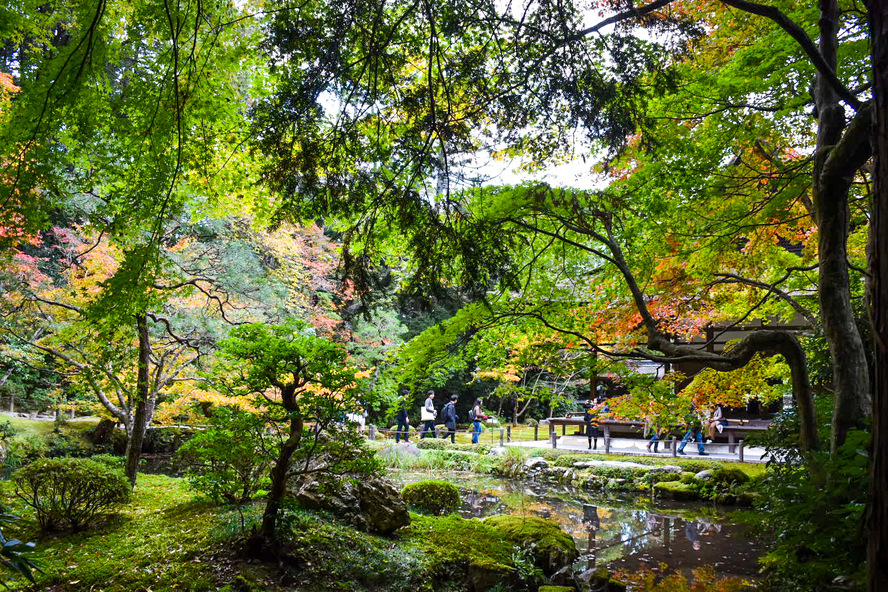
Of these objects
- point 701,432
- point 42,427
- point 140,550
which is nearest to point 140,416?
point 140,550

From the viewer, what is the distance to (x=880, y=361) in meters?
1.69

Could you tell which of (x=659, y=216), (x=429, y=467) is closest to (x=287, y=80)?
(x=659, y=216)

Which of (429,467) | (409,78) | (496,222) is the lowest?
(429,467)

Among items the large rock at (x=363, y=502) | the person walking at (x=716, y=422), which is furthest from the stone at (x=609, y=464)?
the large rock at (x=363, y=502)

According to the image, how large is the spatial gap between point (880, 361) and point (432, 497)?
23.6ft

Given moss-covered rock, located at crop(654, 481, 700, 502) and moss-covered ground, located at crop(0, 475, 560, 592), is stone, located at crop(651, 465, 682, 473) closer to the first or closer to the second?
moss-covered rock, located at crop(654, 481, 700, 502)

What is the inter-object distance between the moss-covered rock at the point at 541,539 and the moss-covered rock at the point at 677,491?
4775mm

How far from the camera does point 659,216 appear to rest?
5402mm

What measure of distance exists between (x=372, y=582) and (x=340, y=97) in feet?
13.5

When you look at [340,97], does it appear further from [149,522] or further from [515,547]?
[515,547]

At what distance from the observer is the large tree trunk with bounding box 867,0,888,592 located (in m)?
1.68

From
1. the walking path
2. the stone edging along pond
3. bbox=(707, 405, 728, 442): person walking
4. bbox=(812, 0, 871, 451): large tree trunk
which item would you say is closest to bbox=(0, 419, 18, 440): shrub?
the stone edging along pond

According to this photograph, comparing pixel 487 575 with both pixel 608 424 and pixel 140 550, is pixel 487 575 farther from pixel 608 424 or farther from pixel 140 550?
pixel 608 424

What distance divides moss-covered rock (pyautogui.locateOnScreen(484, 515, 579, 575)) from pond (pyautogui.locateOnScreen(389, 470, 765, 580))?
0.33m
